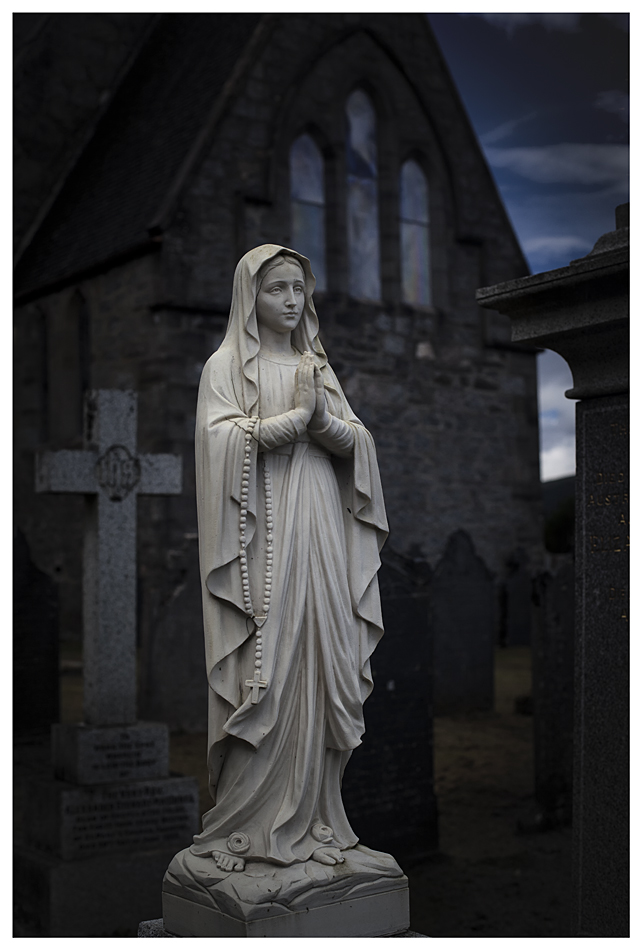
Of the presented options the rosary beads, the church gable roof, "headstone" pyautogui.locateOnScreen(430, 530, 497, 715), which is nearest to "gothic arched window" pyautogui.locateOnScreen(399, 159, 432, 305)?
the church gable roof

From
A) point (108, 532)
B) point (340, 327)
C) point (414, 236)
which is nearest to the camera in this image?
point (108, 532)

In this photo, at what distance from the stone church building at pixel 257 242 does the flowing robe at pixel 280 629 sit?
8408 mm

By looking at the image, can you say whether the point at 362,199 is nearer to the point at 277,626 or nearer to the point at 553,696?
the point at 553,696

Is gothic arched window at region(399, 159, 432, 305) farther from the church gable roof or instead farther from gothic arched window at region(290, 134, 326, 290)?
the church gable roof

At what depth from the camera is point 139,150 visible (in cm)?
1517

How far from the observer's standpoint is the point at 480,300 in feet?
17.1

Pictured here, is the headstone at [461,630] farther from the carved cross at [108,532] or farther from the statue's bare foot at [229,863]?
the statue's bare foot at [229,863]

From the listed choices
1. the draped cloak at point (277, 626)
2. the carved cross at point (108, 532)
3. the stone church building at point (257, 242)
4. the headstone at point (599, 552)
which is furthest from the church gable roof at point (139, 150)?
the draped cloak at point (277, 626)

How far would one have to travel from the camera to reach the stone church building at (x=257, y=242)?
44.3ft

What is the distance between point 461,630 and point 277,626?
27.8 feet

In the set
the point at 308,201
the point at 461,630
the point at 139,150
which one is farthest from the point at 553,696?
the point at 139,150

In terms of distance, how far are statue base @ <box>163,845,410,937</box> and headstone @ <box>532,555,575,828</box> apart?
4488 mm

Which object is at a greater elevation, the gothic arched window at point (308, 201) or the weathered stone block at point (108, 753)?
the gothic arched window at point (308, 201)

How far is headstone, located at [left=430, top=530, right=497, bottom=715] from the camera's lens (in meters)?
11.9
